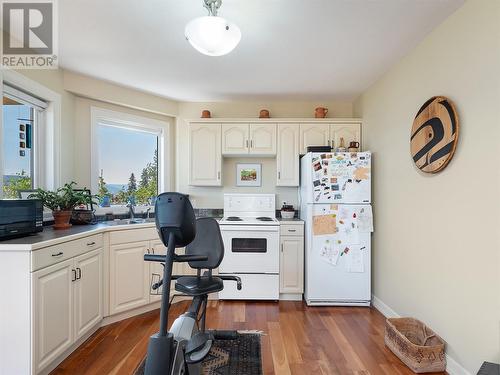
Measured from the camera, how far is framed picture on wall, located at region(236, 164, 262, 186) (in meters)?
3.87

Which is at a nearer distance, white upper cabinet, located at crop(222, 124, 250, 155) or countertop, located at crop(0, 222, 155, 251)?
countertop, located at crop(0, 222, 155, 251)

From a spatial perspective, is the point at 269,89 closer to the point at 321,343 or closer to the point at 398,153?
the point at 398,153

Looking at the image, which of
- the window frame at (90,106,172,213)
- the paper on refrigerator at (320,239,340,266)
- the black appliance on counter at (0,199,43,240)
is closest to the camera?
the black appliance on counter at (0,199,43,240)

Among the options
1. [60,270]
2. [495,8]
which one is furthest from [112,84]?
[495,8]

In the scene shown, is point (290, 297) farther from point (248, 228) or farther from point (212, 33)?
point (212, 33)

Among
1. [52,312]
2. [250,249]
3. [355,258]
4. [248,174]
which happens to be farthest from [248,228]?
[52,312]

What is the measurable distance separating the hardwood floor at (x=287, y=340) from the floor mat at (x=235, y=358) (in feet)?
0.25

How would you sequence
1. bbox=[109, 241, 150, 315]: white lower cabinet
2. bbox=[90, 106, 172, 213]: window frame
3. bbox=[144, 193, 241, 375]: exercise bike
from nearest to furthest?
bbox=[144, 193, 241, 375]: exercise bike → bbox=[109, 241, 150, 315]: white lower cabinet → bbox=[90, 106, 172, 213]: window frame

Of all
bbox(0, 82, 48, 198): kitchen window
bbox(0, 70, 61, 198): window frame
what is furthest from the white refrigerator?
bbox(0, 82, 48, 198): kitchen window

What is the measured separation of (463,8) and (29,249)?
3.17 meters

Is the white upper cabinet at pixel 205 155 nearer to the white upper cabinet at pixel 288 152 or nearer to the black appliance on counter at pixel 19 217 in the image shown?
the white upper cabinet at pixel 288 152

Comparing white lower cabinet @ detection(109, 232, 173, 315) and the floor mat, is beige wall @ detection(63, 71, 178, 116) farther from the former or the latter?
the floor mat

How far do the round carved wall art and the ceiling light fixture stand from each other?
1509mm

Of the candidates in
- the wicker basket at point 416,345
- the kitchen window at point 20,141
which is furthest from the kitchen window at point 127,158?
the wicker basket at point 416,345
